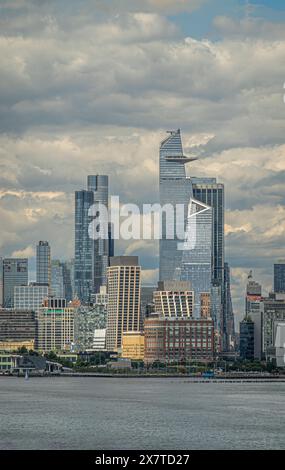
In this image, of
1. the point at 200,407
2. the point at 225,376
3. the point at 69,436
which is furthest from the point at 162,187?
the point at 69,436

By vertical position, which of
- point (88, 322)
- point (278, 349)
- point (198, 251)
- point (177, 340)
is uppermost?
point (198, 251)

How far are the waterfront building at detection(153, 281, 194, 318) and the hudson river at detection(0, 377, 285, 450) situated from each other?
83.2 metres

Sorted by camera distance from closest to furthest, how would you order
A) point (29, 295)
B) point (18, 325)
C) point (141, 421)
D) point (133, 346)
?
point (141, 421) < point (133, 346) < point (18, 325) < point (29, 295)

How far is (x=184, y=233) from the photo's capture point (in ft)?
601

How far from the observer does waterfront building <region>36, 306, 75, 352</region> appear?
561 feet

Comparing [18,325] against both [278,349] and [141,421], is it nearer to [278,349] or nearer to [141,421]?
[278,349]

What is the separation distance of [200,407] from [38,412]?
7827mm

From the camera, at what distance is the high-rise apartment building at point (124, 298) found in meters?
159

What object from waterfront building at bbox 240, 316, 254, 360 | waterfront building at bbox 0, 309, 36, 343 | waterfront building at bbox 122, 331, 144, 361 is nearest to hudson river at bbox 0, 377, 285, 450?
waterfront building at bbox 122, 331, 144, 361

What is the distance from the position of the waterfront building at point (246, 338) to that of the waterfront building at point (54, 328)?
27.8m

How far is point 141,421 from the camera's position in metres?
50.3

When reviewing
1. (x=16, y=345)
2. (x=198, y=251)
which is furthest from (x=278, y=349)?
(x=198, y=251)

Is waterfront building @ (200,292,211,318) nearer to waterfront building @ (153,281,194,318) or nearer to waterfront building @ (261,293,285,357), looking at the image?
waterfront building @ (153,281,194,318)

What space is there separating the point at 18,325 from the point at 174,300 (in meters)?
22.2
